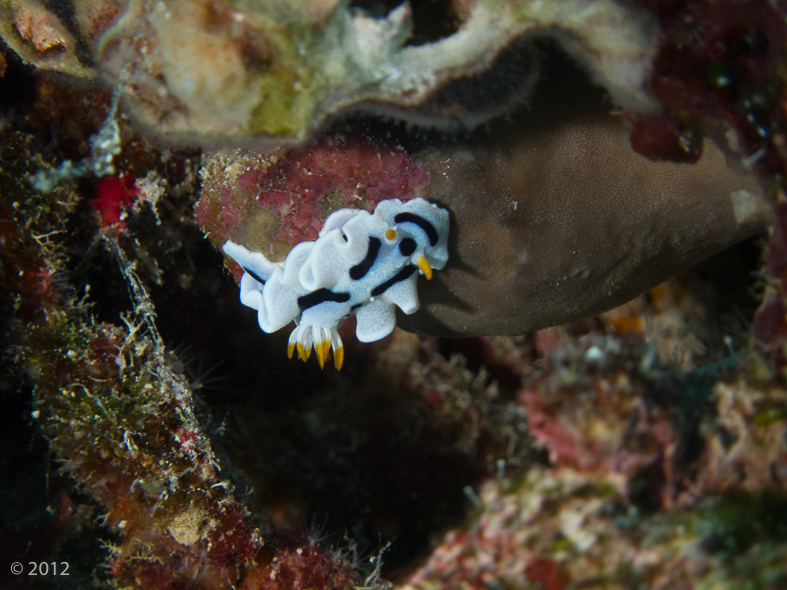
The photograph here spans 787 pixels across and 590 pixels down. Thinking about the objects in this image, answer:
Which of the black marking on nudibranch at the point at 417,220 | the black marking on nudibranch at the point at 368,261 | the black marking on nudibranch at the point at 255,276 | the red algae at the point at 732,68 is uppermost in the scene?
the red algae at the point at 732,68

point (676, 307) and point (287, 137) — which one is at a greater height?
point (287, 137)

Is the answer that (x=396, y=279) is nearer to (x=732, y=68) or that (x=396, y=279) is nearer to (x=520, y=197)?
(x=520, y=197)

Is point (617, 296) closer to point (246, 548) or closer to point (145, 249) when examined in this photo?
point (246, 548)

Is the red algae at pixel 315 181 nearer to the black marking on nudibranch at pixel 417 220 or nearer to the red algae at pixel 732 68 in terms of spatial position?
the black marking on nudibranch at pixel 417 220

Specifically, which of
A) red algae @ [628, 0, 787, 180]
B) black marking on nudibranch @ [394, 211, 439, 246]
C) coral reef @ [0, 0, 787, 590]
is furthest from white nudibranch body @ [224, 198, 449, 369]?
red algae @ [628, 0, 787, 180]

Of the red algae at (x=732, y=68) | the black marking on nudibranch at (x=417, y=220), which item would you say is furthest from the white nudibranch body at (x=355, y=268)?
the red algae at (x=732, y=68)

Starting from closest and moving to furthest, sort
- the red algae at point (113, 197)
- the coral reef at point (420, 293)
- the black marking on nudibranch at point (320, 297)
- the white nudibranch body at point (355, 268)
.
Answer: the coral reef at point (420, 293) < the white nudibranch body at point (355, 268) < the black marking on nudibranch at point (320, 297) < the red algae at point (113, 197)

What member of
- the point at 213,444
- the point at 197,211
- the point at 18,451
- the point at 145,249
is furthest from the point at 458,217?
the point at 18,451
